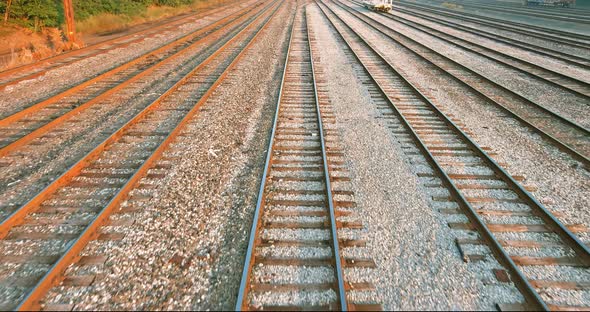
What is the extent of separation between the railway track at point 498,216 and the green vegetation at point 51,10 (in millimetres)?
18887

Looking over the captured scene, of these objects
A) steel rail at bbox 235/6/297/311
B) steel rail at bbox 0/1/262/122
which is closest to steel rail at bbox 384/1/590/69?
steel rail at bbox 235/6/297/311

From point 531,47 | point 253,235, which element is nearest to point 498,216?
point 253,235

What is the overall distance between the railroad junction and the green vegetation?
296 inches

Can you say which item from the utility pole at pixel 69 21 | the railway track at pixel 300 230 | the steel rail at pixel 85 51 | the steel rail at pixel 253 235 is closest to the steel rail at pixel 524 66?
the railway track at pixel 300 230

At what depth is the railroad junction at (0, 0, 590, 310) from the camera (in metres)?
4.12

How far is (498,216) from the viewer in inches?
212

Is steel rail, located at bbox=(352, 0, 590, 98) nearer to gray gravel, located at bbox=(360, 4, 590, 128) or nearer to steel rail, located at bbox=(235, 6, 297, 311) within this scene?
gray gravel, located at bbox=(360, 4, 590, 128)

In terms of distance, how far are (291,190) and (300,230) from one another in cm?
105

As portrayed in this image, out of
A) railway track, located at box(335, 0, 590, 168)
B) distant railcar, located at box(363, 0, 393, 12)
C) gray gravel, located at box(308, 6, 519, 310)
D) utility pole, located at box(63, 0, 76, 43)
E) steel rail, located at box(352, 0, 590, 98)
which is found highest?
distant railcar, located at box(363, 0, 393, 12)

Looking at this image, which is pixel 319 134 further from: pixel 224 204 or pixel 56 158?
pixel 56 158

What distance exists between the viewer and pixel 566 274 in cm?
434

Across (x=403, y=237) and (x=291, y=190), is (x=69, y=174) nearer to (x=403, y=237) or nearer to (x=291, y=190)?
(x=291, y=190)

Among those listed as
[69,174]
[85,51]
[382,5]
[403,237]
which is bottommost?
[403,237]

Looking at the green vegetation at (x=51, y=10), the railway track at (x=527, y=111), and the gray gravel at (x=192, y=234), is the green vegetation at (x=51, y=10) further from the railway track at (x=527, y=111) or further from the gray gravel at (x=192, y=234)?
the railway track at (x=527, y=111)
